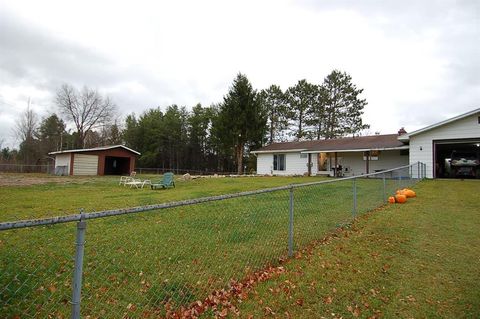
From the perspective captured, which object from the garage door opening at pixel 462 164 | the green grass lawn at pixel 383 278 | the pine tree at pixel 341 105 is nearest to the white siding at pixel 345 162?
the garage door opening at pixel 462 164

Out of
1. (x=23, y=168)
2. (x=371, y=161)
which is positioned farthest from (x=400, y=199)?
(x=23, y=168)

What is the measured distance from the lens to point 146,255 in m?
4.93

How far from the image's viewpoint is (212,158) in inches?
2127

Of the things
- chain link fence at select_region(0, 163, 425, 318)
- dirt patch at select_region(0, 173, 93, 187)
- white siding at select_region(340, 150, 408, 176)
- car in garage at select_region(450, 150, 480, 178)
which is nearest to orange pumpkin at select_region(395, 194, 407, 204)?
chain link fence at select_region(0, 163, 425, 318)

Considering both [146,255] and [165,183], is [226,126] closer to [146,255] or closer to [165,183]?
[165,183]

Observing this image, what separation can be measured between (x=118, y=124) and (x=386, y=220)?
59.1 m

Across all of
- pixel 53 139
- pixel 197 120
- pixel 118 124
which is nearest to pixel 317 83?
pixel 197 120

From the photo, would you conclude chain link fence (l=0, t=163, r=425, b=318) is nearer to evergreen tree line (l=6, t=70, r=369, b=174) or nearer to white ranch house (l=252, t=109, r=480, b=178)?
white ranch house (l=252, t=109, r=480, b=178)

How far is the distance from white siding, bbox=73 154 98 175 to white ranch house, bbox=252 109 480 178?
19.1m

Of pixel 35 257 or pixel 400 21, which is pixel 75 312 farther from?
pixel 400 21

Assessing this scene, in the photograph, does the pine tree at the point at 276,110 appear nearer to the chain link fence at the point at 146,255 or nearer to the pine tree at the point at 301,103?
the pine tree at the point at 301,103

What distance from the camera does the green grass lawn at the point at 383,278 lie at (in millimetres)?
3180

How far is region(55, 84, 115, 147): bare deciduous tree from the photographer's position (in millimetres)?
46438

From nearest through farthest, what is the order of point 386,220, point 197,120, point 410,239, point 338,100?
point 410,239
point 386,220
point 338,100
point 197,120
